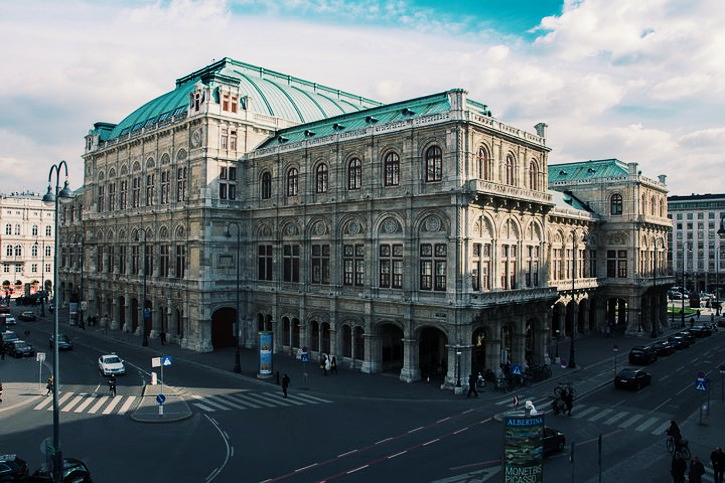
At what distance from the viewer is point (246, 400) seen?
37719 mm

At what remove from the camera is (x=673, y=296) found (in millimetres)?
122875

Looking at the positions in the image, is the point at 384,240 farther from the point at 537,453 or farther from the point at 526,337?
the point at 537,453

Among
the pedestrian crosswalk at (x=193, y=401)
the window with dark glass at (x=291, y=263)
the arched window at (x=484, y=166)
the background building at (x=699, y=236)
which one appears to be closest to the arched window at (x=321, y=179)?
the window with dark glass at (x=291, y=263)

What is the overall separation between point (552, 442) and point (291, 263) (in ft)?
110

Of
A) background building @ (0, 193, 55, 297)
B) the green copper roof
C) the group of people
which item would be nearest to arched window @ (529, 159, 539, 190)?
the green copper roof

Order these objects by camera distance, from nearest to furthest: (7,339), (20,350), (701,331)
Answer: (20,350), (7,339), (701,331)

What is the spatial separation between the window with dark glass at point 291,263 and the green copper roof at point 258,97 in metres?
17.5

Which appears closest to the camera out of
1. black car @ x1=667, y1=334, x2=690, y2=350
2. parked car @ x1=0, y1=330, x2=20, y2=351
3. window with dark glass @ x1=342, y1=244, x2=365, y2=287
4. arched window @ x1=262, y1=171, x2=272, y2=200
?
window with dark glass @ x1=342, y1=244, x2=365, y2=287

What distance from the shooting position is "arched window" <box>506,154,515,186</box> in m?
47.9

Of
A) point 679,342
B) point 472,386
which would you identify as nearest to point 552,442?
point 472,386

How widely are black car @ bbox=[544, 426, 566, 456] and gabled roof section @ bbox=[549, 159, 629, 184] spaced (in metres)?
55.1

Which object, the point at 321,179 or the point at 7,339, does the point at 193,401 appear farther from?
the point at 7,339

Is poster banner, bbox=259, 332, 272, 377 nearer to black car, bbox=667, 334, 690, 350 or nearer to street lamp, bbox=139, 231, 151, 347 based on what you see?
street lamp, bbox=139, 231, 151, 347

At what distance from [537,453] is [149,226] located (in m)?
58.3
